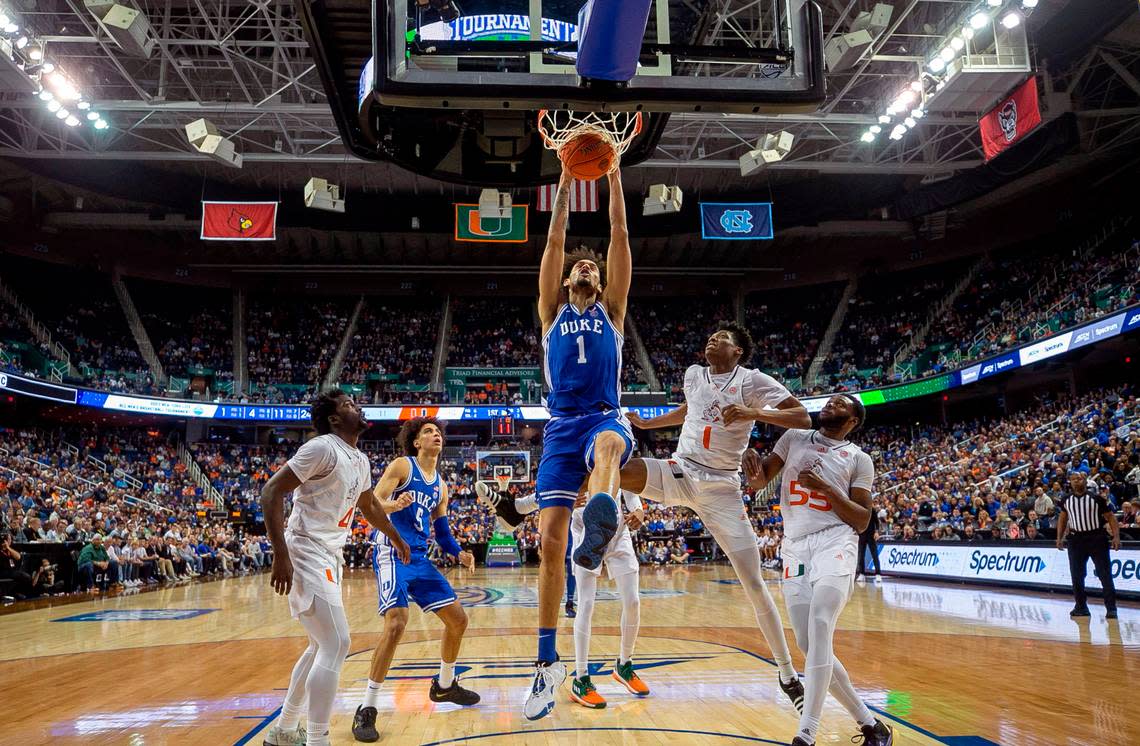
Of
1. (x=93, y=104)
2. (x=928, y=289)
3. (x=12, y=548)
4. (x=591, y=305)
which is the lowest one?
(x=12, y=548)

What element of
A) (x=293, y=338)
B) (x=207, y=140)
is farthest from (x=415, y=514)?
(x=293, y=338)

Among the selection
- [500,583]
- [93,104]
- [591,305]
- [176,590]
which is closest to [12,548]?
[176,590]

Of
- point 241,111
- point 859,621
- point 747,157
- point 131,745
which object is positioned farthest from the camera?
point 747,157

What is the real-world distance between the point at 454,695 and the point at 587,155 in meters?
3.50

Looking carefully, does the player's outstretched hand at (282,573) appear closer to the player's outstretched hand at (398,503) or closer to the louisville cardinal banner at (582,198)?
the player's outstretched hand at (398,503)

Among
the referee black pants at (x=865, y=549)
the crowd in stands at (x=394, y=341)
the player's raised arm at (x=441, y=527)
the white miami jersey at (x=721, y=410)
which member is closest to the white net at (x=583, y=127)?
the white miami jersey at (x=721, y=410)

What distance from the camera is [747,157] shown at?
2205cm

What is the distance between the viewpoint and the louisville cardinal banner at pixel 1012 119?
1761 cm

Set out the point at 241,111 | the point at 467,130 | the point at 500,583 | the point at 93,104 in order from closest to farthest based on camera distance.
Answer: the point at 467,130 < the point at 500,583 < the point at 93,104 < the point at 241,111

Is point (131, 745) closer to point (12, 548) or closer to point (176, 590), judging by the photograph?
point (12, 548)

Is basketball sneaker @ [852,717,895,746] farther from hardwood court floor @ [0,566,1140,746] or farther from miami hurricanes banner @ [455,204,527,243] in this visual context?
miami hurricanes banner @ [455,204,527,243]

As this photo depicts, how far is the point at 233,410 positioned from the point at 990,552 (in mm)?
26571

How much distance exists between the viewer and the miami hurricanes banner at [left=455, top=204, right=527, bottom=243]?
23.1 meters

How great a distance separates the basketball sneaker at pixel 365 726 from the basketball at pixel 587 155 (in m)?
3.33
